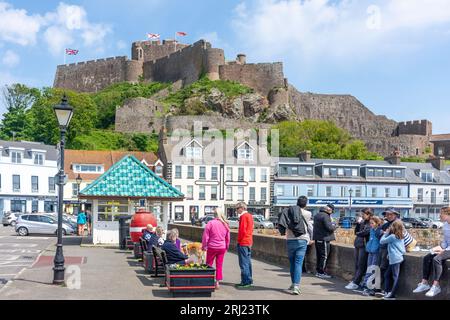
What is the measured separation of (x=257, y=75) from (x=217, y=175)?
49037 mm

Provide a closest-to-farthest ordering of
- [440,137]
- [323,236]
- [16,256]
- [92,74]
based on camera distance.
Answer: [323,236], [16,256], [440,137], [92,74]

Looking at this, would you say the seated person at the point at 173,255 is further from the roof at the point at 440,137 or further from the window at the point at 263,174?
the roof at the point at 440,137

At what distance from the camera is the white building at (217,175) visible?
61.1m

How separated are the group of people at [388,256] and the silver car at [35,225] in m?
24.2

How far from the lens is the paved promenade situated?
11.6 m

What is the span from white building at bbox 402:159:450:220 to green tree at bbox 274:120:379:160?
47.7 ft

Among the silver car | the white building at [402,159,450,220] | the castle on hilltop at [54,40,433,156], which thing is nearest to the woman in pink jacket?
the silver car

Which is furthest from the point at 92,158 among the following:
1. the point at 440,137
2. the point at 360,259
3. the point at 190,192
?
the point at 440,137

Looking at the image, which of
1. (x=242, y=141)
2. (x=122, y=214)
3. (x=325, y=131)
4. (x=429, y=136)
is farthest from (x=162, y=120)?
(x=122, y=214)

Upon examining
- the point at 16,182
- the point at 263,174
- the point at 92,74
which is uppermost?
the point at 92,74

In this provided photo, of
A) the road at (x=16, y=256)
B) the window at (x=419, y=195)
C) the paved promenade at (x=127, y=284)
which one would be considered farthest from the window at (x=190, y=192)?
the paved promenade at (x=127, y=284)

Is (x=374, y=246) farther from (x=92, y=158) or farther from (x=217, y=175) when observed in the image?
(x=92, y=158)

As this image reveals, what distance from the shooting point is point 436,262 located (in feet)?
33.7

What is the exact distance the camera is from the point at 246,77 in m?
108
